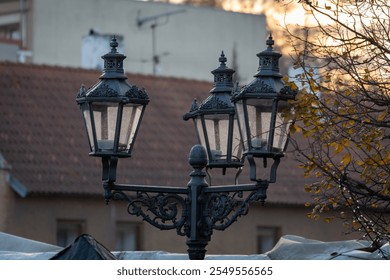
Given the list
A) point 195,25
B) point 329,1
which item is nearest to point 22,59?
point 195,25

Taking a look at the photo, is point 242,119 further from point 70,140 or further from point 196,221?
point 70,140

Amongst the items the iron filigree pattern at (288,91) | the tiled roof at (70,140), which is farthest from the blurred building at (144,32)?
the iron filigree pattern at (288,91)

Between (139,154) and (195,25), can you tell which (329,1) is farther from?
(195,25)

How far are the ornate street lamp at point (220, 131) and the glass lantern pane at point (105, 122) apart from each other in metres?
0.88

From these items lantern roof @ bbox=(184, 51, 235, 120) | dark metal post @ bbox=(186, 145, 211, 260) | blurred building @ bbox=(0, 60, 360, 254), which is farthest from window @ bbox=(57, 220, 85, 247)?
dark metal post @ bbox=(186, 145, 211, 260)

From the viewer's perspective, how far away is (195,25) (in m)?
48.1

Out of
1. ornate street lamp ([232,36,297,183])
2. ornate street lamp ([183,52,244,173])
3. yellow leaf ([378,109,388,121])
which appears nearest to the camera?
ornate street lamp ([232,36,297,183])

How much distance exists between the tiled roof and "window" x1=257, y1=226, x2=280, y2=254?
2.27ft

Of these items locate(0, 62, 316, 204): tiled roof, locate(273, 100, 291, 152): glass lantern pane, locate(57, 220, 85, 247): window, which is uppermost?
locate(0, 62, 316, 204): tiled roof

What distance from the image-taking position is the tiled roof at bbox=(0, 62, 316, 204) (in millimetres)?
28547

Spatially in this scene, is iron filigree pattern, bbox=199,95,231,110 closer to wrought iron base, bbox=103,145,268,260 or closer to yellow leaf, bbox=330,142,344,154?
wrought iron base, bbox=103,145,268,260

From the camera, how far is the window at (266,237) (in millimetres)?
30953

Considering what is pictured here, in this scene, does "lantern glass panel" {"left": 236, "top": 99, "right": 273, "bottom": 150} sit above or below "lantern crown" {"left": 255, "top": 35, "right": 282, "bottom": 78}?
below

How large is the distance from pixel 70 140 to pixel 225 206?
19400mm
